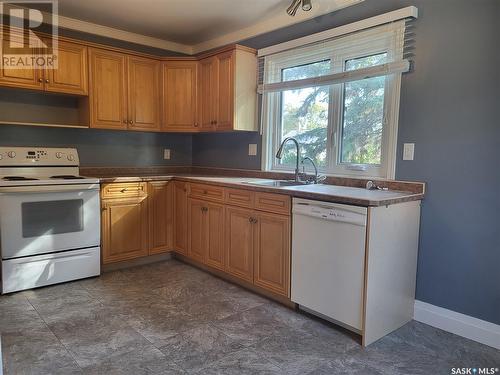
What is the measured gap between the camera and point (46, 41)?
125 inches

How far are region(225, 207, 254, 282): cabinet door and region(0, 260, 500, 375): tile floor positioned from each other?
197 millimetres

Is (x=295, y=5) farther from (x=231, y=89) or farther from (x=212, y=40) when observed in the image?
(x=212, y=40)

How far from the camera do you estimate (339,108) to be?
2916 millimetres

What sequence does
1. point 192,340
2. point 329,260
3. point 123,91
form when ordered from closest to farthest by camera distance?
point 192,340 → point 329,260 → point 123,91

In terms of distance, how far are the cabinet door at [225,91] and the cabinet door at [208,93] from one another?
7 cm

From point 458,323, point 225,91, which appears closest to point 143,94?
point 225,91

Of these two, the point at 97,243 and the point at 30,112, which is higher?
the point at 30,112

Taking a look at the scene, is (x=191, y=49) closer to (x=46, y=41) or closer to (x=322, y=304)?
(x=46, y=41)

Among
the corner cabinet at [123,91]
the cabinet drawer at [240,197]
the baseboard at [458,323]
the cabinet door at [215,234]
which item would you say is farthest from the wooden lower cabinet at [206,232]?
the baseboard at [458,323]

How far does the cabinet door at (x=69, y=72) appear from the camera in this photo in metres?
3.23

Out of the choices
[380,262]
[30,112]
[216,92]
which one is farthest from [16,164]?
[380,262]

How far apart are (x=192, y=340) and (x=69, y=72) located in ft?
8.51

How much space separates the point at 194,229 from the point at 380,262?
1.87 metres

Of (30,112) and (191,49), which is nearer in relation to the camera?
(30,112)
